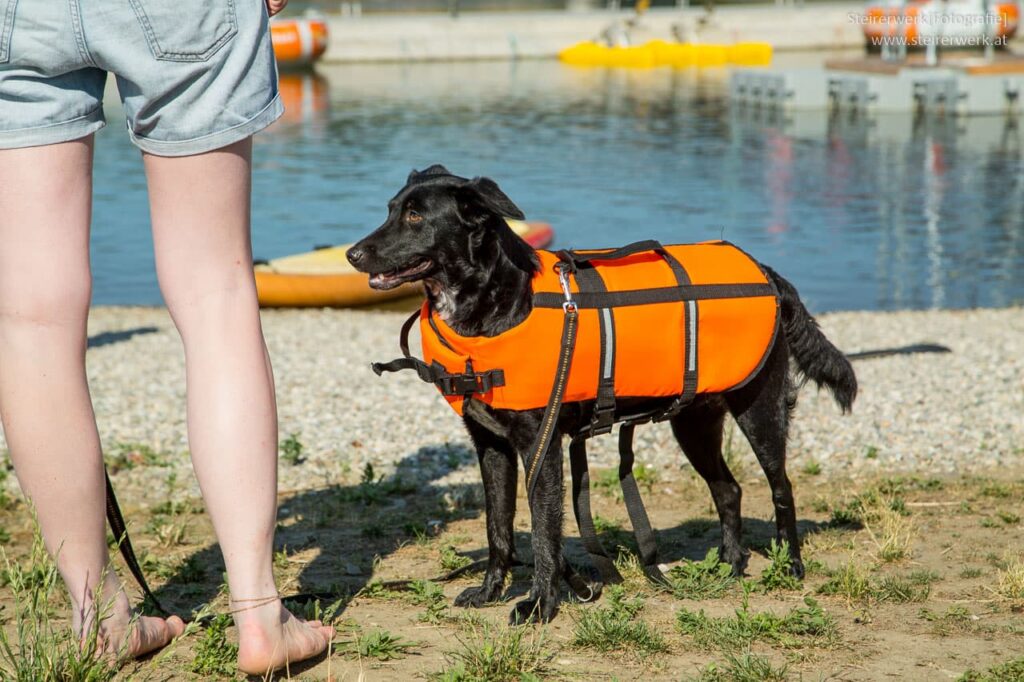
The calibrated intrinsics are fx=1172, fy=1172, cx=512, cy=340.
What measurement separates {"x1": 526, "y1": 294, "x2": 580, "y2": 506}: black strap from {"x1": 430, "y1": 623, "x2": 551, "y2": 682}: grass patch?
72cm

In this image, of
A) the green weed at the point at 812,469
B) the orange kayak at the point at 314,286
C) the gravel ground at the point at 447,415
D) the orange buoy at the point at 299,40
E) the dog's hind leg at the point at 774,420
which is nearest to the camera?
the dog's hind leg at the point at 774,420

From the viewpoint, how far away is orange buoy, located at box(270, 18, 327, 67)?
48.8 m

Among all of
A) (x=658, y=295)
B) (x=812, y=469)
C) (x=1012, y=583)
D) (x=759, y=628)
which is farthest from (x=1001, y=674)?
(x=812, y=469)

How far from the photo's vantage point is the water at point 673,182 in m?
17.3

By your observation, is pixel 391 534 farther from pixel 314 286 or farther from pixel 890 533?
pixel 314 286

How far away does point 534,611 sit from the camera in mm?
4062

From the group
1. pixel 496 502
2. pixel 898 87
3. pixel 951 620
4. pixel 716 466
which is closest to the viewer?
pixel 951 620

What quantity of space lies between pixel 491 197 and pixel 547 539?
123 centimetres

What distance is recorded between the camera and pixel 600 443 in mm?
6801

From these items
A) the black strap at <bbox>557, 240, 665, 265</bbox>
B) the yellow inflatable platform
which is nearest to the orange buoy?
the yellow inflatable platform

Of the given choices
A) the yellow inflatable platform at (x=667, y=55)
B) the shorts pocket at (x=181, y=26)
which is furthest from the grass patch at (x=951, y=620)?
the yellow inflatable platform at (x=667, y=55)

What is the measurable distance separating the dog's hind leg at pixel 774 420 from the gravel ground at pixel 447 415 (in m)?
1.59

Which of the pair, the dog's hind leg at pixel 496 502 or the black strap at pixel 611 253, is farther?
the dog's hind leg at pixel 496 502

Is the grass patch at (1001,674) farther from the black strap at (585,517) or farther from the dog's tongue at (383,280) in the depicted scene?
the dog's tongue at (383,280)
